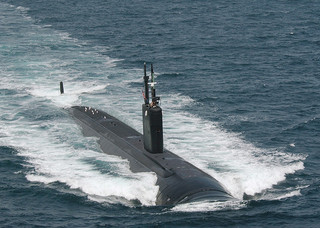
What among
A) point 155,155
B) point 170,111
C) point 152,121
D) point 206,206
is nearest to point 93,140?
point 155,155

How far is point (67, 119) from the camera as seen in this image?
4809 centimetres

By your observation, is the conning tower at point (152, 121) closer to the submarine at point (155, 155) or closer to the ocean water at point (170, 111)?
the submarine at point (155, 155)

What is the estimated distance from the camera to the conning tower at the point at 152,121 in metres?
35.0

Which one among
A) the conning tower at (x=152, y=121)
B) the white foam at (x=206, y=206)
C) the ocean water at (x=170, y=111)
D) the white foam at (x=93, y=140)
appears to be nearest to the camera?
the white foam at (x=206, y=206)

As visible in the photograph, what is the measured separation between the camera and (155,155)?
3712cm

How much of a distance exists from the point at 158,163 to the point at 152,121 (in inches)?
97.1

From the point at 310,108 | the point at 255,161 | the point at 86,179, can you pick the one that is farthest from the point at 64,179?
the point at 310,108

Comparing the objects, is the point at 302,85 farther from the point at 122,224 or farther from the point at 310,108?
the point at 122,224

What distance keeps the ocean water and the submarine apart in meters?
0.65

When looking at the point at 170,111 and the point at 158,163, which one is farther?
the point at 170,111

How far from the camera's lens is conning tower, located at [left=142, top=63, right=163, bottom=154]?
3503 centimetres

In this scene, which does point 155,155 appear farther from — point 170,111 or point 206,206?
point 170,111

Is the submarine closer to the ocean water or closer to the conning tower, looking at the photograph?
the conning tower

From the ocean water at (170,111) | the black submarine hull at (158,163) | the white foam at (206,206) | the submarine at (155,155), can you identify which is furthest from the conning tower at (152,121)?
the white foam at (206,206)
